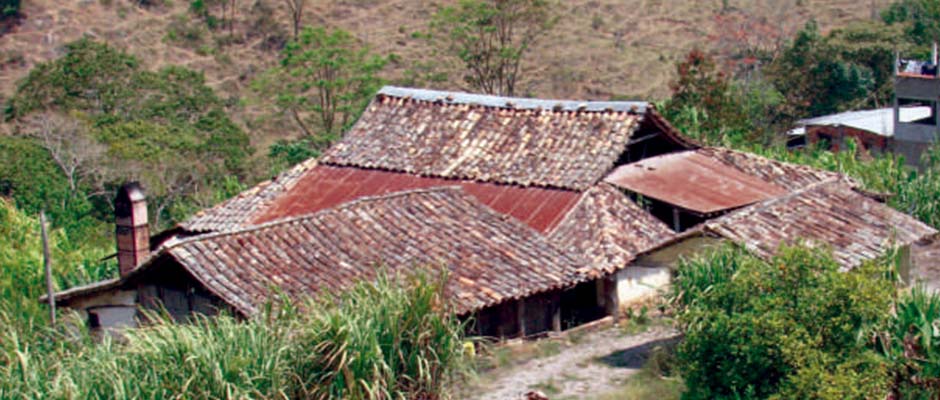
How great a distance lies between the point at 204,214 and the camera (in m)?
21.8

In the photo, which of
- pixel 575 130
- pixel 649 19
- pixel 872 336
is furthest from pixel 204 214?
pixel 649 19

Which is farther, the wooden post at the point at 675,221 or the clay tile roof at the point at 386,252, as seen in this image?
the wooden post at the point at 675,221

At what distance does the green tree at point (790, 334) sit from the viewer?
41.0ft

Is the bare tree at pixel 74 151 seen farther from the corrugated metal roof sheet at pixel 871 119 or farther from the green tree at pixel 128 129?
the corrugated metal roof sheet at pixel 871 119

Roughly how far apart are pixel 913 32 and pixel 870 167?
18090 mm

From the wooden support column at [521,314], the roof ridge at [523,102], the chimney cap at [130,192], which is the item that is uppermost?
the roof ridge at [523,102]

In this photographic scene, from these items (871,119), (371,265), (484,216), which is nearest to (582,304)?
(484,216)

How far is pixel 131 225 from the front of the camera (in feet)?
60.7

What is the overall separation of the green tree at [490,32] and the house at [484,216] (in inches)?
606

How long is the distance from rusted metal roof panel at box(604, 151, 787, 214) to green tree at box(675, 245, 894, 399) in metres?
6.47

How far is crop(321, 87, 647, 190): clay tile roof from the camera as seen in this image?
20.8 m

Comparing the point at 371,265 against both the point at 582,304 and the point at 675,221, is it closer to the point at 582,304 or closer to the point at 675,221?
the point at 582,304

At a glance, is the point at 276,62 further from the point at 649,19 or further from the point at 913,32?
the point at 913,32

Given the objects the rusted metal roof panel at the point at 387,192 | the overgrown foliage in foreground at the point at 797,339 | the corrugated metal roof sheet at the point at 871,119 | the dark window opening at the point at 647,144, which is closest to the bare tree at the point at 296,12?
the corrugated metal roof sheet at the point at 871,119
